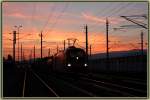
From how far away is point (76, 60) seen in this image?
4200 centimetres

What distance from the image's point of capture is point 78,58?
41.9m

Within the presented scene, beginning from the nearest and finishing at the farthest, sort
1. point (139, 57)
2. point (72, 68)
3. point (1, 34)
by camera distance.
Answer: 1. point (1, 34)
2. point (72, 68)
3. point (139, 57)

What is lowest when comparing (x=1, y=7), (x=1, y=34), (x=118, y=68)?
(x=118, y=68)

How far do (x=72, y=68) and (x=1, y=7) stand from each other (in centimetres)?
2846

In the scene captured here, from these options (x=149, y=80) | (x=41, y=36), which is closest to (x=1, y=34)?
(x=149, y=80)

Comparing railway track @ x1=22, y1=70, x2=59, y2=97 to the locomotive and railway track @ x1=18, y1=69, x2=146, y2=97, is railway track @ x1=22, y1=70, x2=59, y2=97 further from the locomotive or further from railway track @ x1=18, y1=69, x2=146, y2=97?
the locomotive

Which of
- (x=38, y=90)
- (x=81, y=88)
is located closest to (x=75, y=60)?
(x=81, y=88)

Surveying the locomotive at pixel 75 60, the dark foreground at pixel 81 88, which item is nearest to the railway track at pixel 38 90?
the dark foreground at pixel 81 88

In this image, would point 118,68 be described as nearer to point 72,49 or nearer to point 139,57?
point 139,57

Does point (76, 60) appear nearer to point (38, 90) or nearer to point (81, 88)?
point (81, 88)

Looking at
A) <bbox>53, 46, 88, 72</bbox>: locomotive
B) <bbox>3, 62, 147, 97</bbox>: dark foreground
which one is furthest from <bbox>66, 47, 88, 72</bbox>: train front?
<bbox>3, 62, 147, 97</bbox>: dark foreground

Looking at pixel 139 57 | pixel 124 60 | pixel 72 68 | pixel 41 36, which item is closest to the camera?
pixel 72 68

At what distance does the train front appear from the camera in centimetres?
4144

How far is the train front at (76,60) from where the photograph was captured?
41438 millimetres
